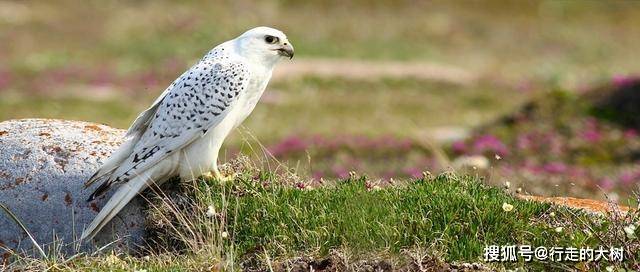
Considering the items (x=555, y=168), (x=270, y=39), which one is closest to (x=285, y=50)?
(x=270, y=39)

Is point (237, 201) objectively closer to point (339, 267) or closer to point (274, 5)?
point (339, 267)

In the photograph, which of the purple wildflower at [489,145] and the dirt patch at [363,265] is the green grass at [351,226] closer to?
the dirt patch at [363,265]

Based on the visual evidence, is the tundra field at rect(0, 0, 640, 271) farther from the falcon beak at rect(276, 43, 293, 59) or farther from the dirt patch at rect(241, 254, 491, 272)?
the falcon beak at rect(276, 43, 293, 59)

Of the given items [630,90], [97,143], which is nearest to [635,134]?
[630,90]

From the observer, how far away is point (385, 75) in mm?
30438

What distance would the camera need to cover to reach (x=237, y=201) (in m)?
Answer: 6.96

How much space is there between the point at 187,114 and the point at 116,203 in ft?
2.69

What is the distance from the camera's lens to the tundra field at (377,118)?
22.0 feet

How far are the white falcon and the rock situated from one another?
25 centimetres

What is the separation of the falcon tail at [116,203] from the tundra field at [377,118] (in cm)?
23

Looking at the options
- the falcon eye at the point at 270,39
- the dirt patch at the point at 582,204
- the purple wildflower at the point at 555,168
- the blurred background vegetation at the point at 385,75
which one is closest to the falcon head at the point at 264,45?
the falcon eye at the point at 270,39

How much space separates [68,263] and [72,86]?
22639 millimetres

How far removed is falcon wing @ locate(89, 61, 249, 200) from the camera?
7402 mm

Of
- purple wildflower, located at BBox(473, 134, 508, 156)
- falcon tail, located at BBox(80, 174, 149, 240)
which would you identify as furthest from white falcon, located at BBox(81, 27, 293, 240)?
purple wildflower, located at BBox(473, 134, 508, 156)
